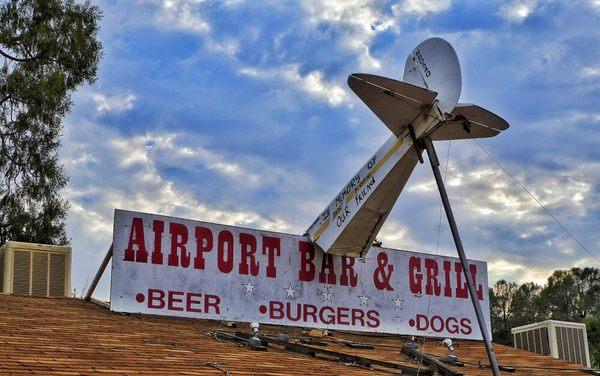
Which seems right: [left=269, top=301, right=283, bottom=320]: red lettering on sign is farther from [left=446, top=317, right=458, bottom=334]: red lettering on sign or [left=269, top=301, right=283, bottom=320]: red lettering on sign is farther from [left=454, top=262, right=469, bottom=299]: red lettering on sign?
[left=454, top=262, right=469, bottom=299]: red lettering on sign

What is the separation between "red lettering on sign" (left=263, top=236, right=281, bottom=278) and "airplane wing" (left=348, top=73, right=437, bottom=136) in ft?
13.7

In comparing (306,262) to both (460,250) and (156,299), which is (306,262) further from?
(460,250)

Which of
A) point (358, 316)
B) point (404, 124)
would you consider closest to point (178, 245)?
point (358, 316)

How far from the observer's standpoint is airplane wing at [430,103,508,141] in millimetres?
14375

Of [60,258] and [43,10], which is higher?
[43,10]

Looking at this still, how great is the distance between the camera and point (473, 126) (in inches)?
580

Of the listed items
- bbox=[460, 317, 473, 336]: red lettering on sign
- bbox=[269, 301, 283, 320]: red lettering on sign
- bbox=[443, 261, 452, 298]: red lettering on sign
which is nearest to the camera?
bbox=[269, 301, 283, 320]: red lettering on sign

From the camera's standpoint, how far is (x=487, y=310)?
20.2 meters

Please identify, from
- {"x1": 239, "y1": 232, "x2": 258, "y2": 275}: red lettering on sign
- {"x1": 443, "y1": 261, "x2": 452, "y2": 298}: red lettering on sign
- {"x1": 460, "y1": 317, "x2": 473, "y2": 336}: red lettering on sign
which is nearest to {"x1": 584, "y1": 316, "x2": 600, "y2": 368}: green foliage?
{"x1": 460, "y1": 317, "x2": 473, "y2": 336}: red lettering on sign

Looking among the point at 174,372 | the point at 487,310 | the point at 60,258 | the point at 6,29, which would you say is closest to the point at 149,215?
the point at 60,258

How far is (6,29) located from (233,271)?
21.0 metres

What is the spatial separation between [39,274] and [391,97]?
9.22m

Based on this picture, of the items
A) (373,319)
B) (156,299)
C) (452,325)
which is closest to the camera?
(156,299)

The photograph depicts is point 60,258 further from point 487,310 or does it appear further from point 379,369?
point 487,310
